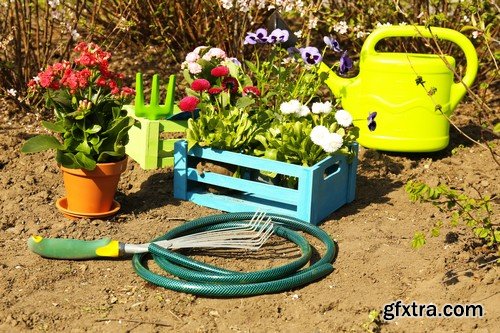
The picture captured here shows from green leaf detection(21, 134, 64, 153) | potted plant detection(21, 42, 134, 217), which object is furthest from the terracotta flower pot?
green leaf detection(21, 134, 64, 153)

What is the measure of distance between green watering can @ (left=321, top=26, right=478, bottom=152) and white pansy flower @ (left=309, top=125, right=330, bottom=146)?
0.77 meters

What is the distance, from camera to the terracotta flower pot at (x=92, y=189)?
357 cm

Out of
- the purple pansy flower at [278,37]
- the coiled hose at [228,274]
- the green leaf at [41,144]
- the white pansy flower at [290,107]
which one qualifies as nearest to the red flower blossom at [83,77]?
the green leaf at [41,144]

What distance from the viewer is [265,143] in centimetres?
379

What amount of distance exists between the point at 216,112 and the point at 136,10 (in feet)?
6.05

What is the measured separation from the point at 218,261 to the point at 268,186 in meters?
0.49

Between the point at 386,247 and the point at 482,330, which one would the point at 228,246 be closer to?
the point at 386,247

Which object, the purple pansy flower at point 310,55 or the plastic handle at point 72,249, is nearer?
the plastic handle at point 72,249

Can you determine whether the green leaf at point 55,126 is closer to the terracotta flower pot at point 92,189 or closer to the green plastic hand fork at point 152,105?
the terracotta flower pot at point 92,189

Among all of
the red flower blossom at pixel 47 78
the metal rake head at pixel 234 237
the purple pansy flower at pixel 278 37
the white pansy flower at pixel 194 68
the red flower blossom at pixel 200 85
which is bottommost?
the metal rake head at pixel 234 237

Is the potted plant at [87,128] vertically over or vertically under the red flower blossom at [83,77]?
under

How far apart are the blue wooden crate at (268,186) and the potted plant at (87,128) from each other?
1.26 ft

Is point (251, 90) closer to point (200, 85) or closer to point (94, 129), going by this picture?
point (200, 85)

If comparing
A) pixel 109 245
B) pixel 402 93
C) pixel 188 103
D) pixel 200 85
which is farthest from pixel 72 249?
pixel 402 93
